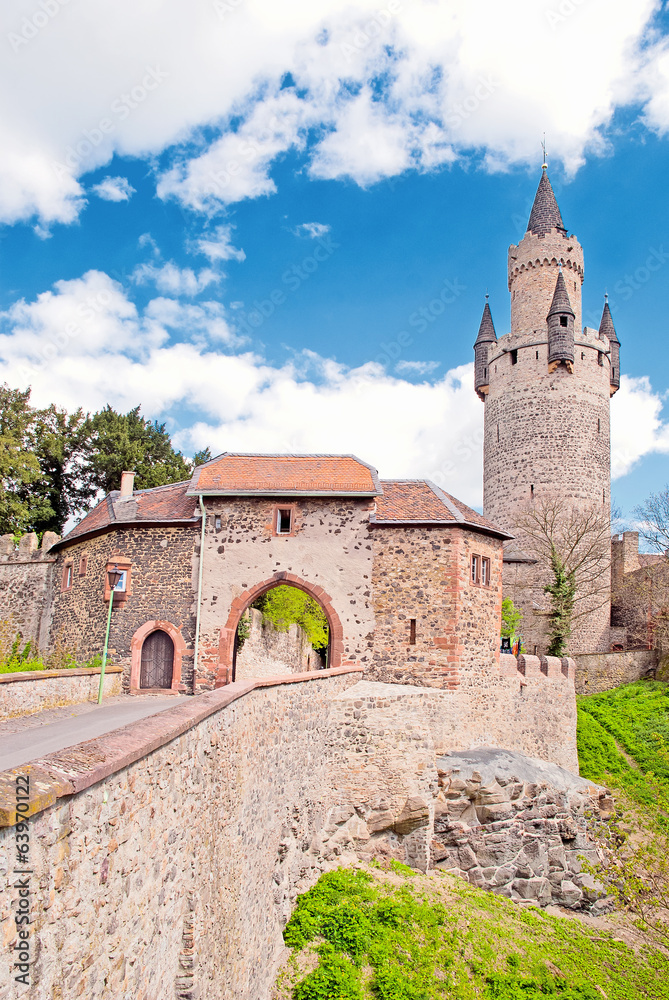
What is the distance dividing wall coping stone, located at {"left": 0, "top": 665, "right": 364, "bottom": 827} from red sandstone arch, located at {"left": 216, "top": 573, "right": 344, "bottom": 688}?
382 inches

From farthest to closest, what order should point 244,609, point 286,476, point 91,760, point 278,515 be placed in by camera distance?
point 286,476, point 278,515, point 244,609, point 91,760

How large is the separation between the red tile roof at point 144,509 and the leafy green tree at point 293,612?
7.83m

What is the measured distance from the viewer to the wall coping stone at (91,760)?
3.59m

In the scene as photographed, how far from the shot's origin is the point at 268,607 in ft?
84.9

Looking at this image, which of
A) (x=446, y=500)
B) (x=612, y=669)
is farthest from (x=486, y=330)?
(x=446, y=500)

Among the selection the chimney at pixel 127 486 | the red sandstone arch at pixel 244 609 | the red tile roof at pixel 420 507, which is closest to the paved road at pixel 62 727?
the red sandstone arch at pixel 244 609

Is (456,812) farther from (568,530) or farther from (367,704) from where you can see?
(568,530)

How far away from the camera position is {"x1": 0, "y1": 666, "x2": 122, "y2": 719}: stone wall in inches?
456

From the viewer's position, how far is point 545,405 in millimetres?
31188

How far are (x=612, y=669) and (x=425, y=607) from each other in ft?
51.2

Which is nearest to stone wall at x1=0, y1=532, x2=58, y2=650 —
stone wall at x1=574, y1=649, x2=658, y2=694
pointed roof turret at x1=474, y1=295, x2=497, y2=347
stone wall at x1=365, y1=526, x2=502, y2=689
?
stone wall at x1=365, y1=526, x2=502, y2=689

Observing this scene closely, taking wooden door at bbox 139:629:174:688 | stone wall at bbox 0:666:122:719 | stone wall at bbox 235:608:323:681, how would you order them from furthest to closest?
stone wall at bbox 235:608:323:681 → wooden door at bbox 139:629:174:688 → stone wall at bbox 0:666:122:719

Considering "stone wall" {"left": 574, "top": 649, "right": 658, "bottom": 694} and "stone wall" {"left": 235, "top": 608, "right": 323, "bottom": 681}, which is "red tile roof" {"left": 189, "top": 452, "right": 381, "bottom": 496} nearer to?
"stone wall" {"left": 235, "top": 608, "right": 323, "bottom": 681}

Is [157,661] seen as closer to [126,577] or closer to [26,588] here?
[126,577]
